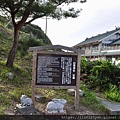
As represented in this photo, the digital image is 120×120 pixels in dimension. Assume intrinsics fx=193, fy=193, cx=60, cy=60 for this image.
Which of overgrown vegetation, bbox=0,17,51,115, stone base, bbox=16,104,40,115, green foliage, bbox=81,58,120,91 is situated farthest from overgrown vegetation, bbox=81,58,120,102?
stone base, bbox=16,104,40,115

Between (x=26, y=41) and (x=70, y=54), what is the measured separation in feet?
25.8

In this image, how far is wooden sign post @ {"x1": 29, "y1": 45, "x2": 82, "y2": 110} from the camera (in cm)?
502

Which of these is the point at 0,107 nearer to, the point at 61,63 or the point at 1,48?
the point at 61,63

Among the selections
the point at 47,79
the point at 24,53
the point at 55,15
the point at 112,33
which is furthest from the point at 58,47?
the point at 112,33

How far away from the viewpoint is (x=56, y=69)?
16.7ft

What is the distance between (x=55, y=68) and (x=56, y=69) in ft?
0.12

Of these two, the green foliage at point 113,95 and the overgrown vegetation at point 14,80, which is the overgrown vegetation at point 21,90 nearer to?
the overgrown vegetation at point 14,80

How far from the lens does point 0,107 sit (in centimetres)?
449

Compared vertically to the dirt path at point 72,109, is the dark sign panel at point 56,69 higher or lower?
higher

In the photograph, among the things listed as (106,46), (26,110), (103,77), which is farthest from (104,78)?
(106,46)

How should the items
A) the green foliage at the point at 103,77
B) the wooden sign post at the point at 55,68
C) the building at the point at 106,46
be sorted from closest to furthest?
the wooden sign post at the point at 55,68, the green foliage at the point at 103,77, the building at the point at 106,46

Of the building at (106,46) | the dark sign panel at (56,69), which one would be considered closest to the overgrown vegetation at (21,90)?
the dark sign panel at (56,69)

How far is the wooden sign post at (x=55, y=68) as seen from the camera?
502cm

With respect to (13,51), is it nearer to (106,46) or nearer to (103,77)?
(103,77)
